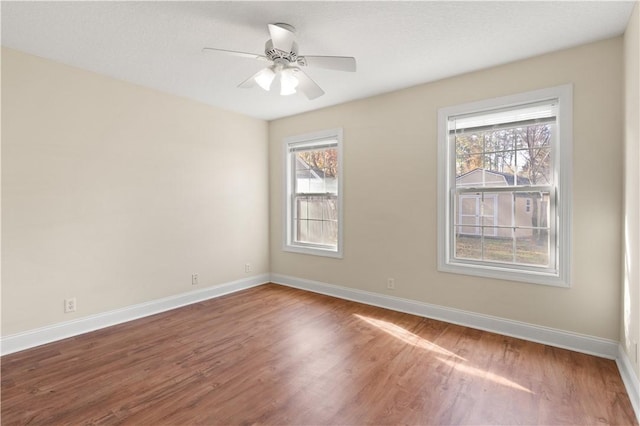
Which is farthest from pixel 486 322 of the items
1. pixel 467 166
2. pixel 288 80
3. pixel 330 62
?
pixel 288 80

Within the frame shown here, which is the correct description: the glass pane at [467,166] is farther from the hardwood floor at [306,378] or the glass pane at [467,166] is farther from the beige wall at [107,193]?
the beige wall at [107,193]

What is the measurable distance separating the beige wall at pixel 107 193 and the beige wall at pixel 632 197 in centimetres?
421

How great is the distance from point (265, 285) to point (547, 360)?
361cm

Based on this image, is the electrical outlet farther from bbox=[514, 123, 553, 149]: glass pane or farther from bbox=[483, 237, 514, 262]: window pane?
bbox=[514, 123, 553, 149]: glass pane

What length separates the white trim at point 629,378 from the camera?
195cm

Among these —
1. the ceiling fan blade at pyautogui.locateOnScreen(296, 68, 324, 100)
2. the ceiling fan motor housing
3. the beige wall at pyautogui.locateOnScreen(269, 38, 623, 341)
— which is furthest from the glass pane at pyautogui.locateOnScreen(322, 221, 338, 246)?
the ceiling fan motor housing

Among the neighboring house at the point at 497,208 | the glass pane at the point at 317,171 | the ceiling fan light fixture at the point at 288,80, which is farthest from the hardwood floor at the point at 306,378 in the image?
the ceiling fan light fixture at the point at 288,80

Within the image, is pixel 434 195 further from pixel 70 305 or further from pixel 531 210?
pixel 70 305

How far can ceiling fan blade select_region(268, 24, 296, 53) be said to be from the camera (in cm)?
208

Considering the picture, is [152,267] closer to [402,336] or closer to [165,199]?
[165,199]

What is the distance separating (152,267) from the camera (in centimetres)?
373

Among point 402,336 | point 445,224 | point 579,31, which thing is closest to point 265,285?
point 402,336

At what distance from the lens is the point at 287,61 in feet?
7.89

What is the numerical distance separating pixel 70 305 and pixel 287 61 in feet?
10.1
